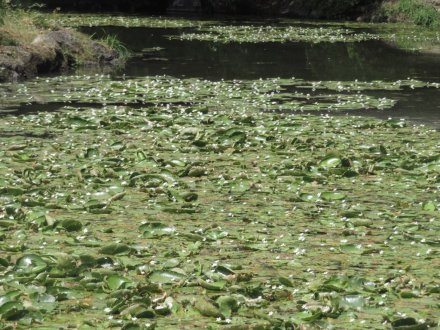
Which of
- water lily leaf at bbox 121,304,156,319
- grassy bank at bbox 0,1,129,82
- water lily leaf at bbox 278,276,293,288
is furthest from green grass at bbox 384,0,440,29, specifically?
water lily leaf at bbox 121,304,156,319

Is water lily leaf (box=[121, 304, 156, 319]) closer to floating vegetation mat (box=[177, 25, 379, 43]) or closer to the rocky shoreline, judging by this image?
the rocky shoreline

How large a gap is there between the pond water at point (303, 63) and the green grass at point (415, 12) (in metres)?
9.67

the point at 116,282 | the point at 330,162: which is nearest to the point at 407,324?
the point at 116,282

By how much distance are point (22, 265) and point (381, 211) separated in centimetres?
444

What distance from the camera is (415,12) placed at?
154 feet

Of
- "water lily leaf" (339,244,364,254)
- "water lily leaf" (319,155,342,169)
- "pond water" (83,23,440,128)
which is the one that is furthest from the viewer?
"pond water" (83,23,440,128)

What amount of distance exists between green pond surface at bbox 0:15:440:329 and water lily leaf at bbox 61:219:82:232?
1 centimetres

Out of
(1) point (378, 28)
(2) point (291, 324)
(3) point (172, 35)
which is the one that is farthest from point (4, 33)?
(1) point (378, 28)

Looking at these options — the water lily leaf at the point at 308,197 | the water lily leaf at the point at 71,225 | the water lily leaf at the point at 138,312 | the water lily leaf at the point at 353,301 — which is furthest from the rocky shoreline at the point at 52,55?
the water lily leaf at the point at 353,301

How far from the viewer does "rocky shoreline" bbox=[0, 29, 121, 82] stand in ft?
75.8

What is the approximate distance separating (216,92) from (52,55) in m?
6.47

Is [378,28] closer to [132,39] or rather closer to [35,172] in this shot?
[132,39]

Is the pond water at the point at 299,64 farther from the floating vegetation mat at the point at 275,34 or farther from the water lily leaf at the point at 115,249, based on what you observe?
the water lily leaf at the point at 115,249

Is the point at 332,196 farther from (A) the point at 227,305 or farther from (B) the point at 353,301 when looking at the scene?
(A) the point at 227,305
